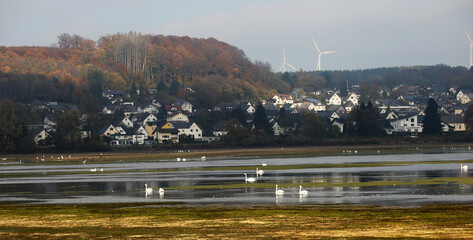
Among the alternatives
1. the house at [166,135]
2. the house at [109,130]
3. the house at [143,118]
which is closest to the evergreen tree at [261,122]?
the house at [166,135]

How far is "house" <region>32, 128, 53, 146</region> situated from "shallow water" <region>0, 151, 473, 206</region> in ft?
166

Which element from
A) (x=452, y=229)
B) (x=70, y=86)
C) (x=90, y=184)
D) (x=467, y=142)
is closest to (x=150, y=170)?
(x=90, y=184)

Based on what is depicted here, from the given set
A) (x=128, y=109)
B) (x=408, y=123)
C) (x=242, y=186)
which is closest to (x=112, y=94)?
(x=128, y=109)

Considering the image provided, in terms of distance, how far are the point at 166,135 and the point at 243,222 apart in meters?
104

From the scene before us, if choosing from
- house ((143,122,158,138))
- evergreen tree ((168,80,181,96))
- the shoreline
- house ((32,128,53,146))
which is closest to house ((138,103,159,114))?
evergreen tree ((168,80,181,96))

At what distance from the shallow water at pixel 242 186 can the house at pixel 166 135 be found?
5879 cm

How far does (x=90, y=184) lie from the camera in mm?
55750

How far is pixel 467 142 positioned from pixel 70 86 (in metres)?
106

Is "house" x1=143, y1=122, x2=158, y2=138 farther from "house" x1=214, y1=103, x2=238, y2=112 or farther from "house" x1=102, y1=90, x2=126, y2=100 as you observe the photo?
"house" x1=102, y1=90, x2=126, y2=100

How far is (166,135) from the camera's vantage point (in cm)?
13262

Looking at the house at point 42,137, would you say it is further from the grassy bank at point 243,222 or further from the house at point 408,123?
the grassy bank at point 243,222

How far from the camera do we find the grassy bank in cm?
2625

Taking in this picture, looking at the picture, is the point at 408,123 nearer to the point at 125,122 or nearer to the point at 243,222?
the point at 125,122

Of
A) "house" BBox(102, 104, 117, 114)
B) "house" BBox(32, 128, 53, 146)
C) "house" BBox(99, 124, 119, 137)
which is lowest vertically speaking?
"house" BBox(32, 128, 53, 146)
